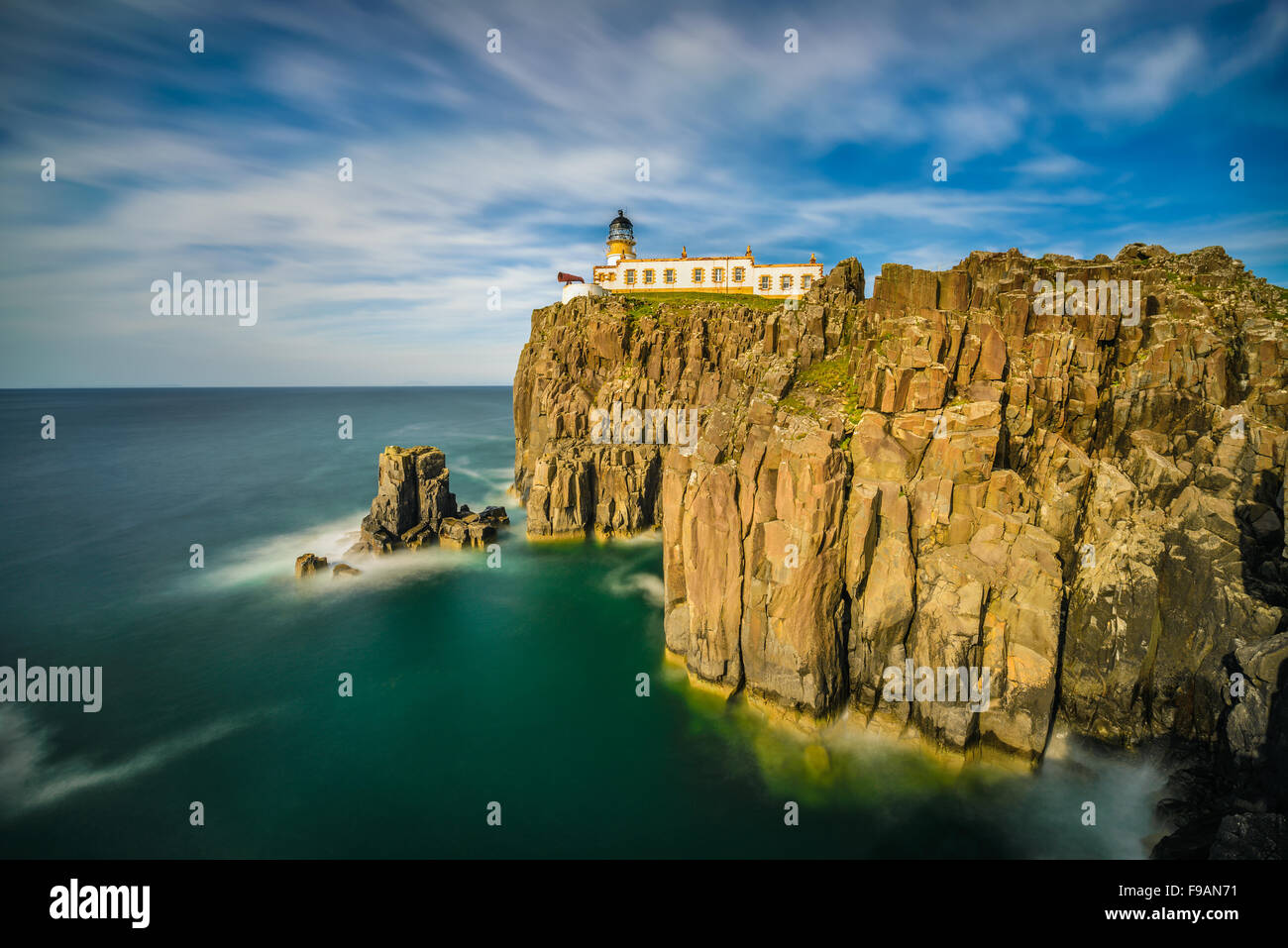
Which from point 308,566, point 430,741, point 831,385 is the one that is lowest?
point 430,741

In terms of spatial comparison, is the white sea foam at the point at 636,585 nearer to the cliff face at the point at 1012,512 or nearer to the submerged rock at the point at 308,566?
the cliff face at the point at 1012,512

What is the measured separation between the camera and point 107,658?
2920 centimetres

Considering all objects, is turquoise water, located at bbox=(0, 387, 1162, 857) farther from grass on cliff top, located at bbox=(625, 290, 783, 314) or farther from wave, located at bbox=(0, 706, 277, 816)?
grass on cliff top, located at bbox=(625, 290, 783, 314)

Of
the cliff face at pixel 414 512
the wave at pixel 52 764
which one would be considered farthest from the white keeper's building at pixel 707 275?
the wave at pixel 52 764

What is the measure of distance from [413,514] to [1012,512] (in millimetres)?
43684

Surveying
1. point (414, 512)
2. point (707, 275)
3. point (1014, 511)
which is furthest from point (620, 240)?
point (1014, 511)

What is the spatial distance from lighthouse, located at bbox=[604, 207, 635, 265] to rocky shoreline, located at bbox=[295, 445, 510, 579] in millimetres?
42318

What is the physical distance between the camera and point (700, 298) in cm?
6362

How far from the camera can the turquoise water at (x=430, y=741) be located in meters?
18.2

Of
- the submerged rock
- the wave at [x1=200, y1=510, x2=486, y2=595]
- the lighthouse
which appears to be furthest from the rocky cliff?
the lighthouse

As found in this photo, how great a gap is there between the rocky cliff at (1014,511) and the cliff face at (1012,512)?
0.28 ft

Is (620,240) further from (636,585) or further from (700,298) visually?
(636,585)
